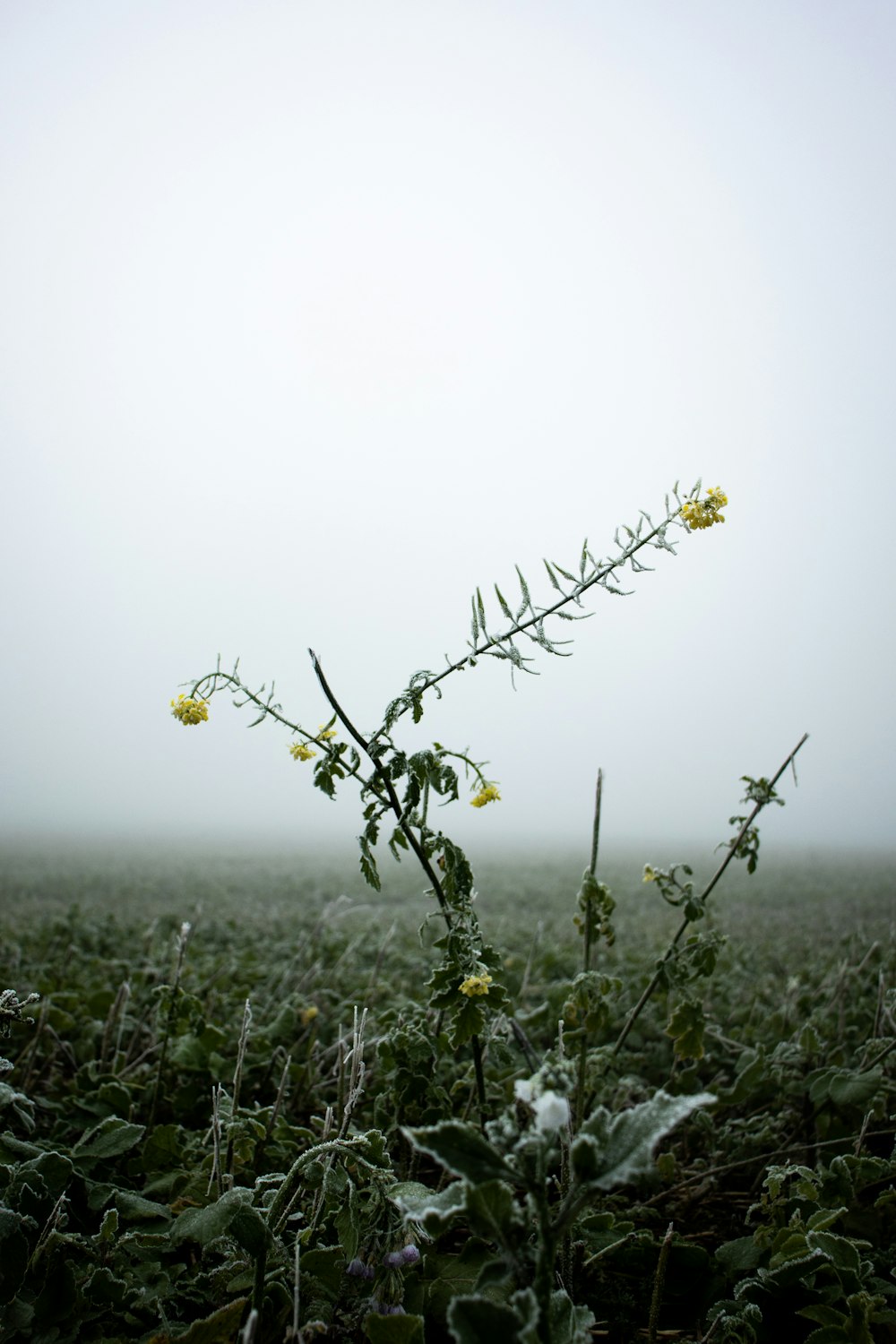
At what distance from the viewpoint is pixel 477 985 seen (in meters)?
1.50

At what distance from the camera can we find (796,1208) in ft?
5.47

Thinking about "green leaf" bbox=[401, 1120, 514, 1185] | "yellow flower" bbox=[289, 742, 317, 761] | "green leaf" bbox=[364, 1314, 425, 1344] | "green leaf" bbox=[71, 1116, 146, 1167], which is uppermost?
"yellow flower" bbox=[289, 742, 317, 761]

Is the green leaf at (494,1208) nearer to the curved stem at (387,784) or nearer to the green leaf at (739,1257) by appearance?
the curved stem at (387,784)

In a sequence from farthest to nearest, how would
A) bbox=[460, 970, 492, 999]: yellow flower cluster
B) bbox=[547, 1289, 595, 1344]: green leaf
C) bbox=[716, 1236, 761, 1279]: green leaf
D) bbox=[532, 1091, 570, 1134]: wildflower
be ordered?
bbox=[716, 1236, 761, 1279]: green leaf
bbox=[460, 970, 492, 999]: yellow flower cluster
bbox=[547, 1289, 595, 1344]: green leaf
bbox=[532, 1091, 570, 1134]: wildflower

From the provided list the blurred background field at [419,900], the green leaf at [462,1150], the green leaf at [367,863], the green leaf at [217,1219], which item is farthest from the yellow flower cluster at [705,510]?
the blurred background field at [419,900]

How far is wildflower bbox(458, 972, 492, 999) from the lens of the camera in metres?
1.50

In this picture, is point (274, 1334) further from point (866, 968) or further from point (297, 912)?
point (297, 912)

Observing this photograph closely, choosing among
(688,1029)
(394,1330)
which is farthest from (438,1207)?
(688,1029)

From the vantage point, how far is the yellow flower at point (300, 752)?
1.79 meters

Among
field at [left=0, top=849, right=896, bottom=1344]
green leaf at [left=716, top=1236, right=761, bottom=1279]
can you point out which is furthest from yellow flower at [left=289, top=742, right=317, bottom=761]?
green leaf at [left=716, top=1236, right=761, bottom=1279]

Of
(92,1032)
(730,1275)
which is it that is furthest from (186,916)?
(730,1275)

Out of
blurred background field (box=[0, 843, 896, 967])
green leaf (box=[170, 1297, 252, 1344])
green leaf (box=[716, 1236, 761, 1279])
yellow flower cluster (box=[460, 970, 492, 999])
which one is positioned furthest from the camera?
blurred background field (box=[0, 843, 896, 967])

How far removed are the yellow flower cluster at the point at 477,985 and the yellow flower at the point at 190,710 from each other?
0.85 meters

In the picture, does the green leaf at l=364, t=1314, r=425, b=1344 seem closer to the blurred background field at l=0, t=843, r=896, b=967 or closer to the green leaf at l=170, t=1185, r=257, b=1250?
the green leaf at l=170, t=1185, r=257, b=1250
